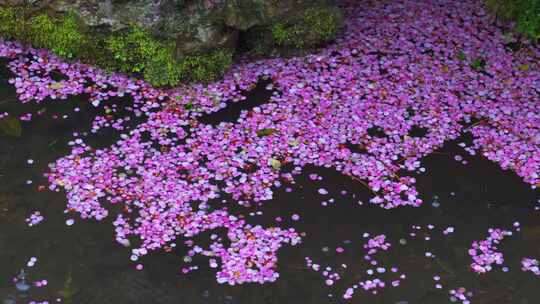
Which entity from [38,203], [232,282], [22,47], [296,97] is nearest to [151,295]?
[232,282]

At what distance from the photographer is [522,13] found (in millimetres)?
7523

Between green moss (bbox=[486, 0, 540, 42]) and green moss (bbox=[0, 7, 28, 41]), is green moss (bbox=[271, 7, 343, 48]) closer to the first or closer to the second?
green moss (bbox=[486, 0, 540, 42])

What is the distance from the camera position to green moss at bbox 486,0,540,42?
7.42 metres

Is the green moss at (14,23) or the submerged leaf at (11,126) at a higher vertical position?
the green moss at (14,23)

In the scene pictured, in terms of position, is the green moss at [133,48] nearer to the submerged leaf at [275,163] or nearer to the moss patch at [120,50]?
the moss patch at [120,50]

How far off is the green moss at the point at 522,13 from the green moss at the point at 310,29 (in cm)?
171

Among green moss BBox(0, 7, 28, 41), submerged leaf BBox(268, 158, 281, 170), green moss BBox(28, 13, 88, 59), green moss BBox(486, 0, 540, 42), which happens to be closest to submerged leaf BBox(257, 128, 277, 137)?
submerged leaf BBox(268, 158, 281, 170)

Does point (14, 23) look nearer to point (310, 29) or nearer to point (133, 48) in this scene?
point (133, 48)

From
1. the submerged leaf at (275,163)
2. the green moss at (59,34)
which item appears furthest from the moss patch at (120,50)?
the submerged leaf at (275,163)

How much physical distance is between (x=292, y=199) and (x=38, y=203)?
1.81 m

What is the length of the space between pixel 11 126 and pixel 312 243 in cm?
270

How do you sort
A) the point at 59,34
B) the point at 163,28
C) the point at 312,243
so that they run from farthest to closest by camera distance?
1. the point at 59,34
2. the point at 163,28
3. the point at 312,243

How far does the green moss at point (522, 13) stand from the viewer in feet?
24.3

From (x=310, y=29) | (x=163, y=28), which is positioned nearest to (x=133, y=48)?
(x=163, y=28)
